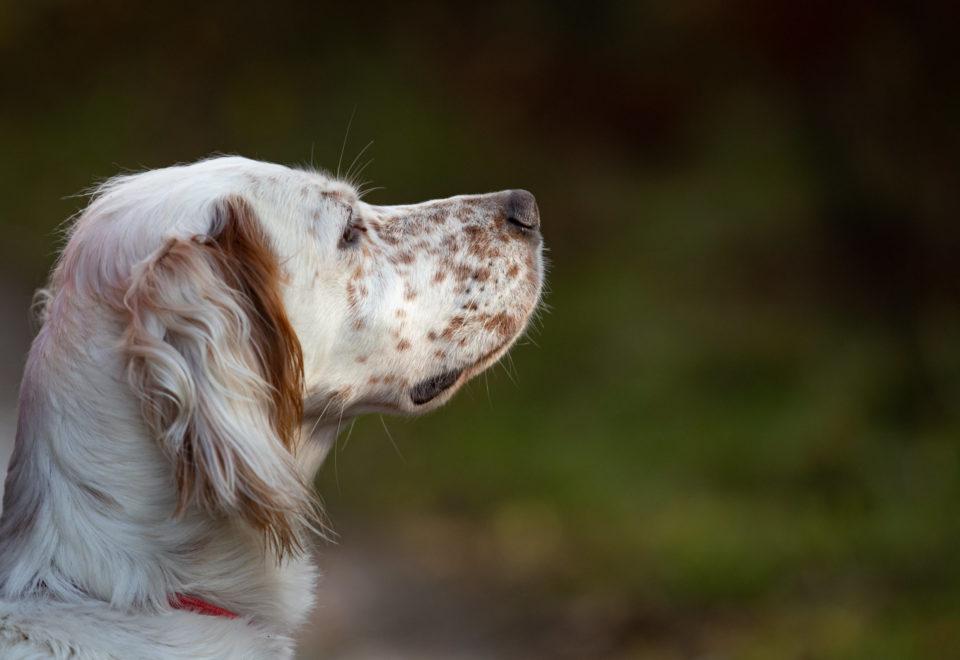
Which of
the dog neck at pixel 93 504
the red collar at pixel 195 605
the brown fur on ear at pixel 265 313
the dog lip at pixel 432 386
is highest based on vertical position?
the brown fur on ear at pixel 265 313

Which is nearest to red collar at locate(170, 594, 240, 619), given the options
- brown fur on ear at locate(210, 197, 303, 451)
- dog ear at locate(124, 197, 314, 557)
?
dog ear at locate(124, 197, 314, 557)

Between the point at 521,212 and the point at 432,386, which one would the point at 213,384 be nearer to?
the point at 432,386

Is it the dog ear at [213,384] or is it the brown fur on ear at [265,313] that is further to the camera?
the brown fur on ear at [265,313]

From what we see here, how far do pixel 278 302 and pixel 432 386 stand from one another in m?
0.57

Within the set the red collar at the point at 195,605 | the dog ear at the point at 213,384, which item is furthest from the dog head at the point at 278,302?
the red collar at the point at 195,605

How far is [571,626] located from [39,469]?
346 centimetres

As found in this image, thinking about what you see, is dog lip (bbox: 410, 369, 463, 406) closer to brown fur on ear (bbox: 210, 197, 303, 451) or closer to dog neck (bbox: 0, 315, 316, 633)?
brown fur on ear (bbox: 210, 197, 303, 451)

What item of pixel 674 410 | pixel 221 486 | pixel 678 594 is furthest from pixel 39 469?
pixel 674 410

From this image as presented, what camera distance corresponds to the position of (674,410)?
697cm

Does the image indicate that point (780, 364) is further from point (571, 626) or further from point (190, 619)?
point (190, 619)

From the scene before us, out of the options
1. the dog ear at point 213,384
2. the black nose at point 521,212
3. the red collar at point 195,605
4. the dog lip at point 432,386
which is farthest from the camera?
the black nose at point 521,212

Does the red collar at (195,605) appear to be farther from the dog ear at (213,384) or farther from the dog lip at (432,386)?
the dog lip at (432,386)

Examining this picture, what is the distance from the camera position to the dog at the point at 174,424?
2.29 m

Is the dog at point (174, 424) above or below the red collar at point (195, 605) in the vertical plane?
above
